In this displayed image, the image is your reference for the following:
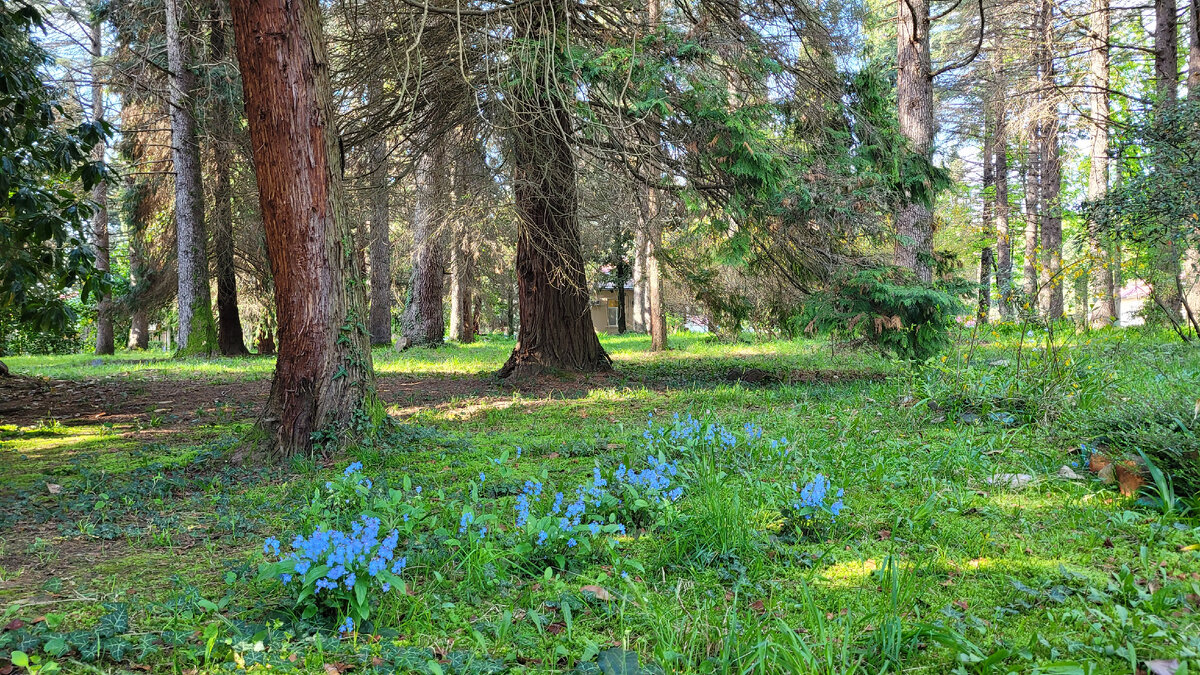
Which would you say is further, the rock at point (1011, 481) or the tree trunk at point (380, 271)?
the tree trunk at point (380, 271)

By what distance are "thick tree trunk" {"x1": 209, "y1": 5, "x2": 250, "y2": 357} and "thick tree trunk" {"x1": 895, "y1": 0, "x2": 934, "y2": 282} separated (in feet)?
35.3

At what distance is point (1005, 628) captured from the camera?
2008 millimetres

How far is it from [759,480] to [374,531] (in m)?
1.91

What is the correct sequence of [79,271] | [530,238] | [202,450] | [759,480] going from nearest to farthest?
[759,480]
[202,450]
[79,271]
[530,238]

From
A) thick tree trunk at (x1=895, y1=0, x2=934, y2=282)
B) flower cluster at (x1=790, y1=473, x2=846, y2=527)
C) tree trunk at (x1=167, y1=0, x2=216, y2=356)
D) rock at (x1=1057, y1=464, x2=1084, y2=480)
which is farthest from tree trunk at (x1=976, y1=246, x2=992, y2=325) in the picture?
tree trunk at (x1=167, y1=0, x2=216, y2=356)

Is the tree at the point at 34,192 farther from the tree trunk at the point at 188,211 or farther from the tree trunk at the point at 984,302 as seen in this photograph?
the tree trunk at the point at 188,211

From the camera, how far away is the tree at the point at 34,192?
4.79 metres

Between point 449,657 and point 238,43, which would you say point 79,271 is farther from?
point 449,657

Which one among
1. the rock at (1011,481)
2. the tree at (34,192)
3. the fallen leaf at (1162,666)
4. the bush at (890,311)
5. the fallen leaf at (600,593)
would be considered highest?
the tree at (34,192)

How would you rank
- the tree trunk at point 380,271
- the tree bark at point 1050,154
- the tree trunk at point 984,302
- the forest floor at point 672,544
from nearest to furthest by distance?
1. the forest floor at point 672,544
2. the tree trunk at point 984,302
3. the tree bark at point 1050,154
4. the tree trunk at point 380,271

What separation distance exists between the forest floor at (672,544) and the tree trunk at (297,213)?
1.43 ft

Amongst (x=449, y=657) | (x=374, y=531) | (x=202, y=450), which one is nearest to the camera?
(x=449, y=657)

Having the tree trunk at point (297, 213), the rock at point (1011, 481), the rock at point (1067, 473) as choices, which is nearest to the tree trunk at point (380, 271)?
the tree trunk at point (297, 213)

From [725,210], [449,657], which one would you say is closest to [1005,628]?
[449,657]
